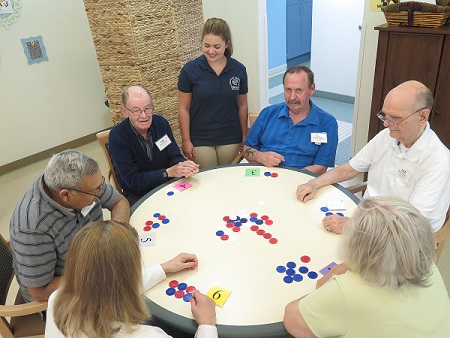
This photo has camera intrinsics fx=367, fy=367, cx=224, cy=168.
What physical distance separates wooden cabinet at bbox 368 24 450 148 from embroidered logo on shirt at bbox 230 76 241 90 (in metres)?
1.17

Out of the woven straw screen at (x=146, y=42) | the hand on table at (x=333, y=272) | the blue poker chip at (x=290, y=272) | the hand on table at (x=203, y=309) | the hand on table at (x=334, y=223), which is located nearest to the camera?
the hand on table at (x=203, y=309)

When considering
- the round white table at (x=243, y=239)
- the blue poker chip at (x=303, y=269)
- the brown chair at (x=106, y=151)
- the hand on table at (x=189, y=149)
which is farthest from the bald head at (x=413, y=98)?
the brown chair at (x=106, y=151)

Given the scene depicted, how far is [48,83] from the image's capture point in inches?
174

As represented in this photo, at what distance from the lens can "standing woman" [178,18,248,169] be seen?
251 cm

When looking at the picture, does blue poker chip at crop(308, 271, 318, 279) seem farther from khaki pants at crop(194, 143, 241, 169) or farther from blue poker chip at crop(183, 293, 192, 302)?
khaki pants at crop(194, 143, 241, 169)

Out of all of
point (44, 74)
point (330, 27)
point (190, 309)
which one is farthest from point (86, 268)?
point (330, 27)

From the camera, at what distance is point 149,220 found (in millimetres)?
1850

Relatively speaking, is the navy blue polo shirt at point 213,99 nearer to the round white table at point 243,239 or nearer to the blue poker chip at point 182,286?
the round white table at point 243,239

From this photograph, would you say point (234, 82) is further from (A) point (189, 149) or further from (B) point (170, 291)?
(B) point (170, 291)

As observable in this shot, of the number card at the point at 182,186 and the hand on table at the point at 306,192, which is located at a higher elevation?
the hand on table at the point at 306,192

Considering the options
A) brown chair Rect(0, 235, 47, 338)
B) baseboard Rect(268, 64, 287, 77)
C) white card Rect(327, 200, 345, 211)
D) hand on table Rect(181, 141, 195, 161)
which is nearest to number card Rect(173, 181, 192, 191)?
hand on table Rect(181, 141, 195, 161)

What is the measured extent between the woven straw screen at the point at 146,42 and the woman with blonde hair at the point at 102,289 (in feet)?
9.35

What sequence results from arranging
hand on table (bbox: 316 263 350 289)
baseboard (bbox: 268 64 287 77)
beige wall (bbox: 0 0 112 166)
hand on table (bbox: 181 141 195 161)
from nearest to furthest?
hand on table (bbox: 316 263 350 289)
hand on table (bbox: 181 141 195 161)
beige wall (bbox: 0 0 112 166)
baseboard (bbox: 268 64 287 77)

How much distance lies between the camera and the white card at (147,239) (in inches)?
66.4
